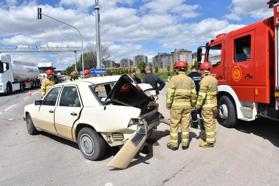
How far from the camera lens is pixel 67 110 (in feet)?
19.3

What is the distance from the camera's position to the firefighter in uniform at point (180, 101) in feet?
18.9

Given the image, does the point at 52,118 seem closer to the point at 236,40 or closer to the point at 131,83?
the point at 131,83

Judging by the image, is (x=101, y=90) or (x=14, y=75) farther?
(x=14, y=75)

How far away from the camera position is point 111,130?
5051 millimetres

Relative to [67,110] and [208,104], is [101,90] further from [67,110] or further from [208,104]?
[208,104]

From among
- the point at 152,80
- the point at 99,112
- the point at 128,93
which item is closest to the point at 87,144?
the point at 99,112

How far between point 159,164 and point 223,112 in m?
3.41

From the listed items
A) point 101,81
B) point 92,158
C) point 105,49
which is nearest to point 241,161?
point 92,158

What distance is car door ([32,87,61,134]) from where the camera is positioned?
641 centimetres

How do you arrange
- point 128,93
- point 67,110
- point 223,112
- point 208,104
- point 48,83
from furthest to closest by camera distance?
point 48,83
point 223,112
point 208,104
point 67,110
point 128,93

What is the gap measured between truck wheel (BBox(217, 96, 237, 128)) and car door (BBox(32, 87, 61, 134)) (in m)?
4.27

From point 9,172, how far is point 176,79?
138 inches

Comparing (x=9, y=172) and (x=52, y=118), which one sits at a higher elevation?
(x=52, y=118)

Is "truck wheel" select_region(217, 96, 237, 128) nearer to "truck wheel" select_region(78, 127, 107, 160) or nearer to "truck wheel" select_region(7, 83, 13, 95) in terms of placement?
"truck wheel" select_region(78, 127, 107, 160)
